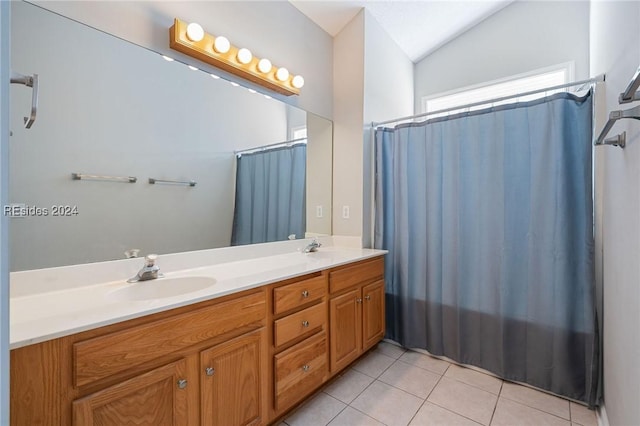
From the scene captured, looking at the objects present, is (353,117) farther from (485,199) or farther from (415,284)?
(415,284)

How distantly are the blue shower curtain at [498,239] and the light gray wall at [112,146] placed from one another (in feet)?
4.47

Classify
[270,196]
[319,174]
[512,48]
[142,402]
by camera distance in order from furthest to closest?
[512,48] < [319,174] < [270,196] < [142,402]

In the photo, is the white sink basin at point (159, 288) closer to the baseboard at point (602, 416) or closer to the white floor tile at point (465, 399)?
the white floor tile at point (465, 399)

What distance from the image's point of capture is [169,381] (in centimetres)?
99

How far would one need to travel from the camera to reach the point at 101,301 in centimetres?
102

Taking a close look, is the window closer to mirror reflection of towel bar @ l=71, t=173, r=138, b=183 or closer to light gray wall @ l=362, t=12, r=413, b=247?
light gray wall @ l=362, t=12, r=413, b=247

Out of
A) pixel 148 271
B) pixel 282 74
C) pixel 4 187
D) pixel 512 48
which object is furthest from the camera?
pixel 512 48

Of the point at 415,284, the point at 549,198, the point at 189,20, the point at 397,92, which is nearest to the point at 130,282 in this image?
the point at 189,20

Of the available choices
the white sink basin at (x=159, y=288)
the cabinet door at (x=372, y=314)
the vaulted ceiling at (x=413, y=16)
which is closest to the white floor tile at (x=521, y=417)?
the cabinet door at (x=372, y=314)

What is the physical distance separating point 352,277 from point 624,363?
1238mm

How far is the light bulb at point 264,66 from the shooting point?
179 centimetres

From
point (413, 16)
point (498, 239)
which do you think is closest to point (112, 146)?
point (498, 239)

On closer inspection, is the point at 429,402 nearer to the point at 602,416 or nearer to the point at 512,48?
the point at 602,416

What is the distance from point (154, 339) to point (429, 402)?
1.54 metres
